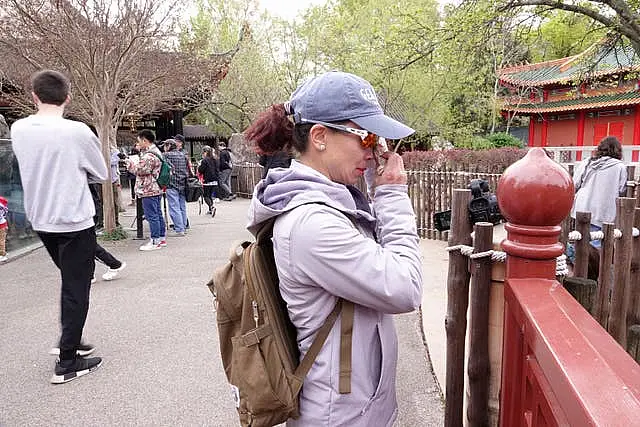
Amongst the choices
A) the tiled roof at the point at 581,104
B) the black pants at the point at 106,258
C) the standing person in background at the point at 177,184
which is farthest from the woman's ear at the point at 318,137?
the tiled roof at the point at 581,104

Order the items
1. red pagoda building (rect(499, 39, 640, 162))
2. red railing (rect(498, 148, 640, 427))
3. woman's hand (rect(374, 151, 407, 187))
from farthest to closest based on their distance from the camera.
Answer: red pagoda building (rect(499, 39, 640, 162))
woman's hand (rect(374, 151, 407, 187))
red railing (rect(498, 148, 640, 427))

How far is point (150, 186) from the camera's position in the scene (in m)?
7.39

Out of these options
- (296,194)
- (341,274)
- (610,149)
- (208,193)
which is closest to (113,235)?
(208,193)

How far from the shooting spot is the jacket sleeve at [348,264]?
1.28 m

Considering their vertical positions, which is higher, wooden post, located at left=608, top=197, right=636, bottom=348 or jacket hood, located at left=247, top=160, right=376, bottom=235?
jacket hood, located at left=247, top=160, right=376, bottom=235

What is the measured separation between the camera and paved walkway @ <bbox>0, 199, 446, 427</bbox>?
299 cm

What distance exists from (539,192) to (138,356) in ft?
11.1

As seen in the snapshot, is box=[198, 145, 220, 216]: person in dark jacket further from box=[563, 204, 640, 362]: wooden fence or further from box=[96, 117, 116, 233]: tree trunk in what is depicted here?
box=[563, 204, 640, 362]: wooden fence

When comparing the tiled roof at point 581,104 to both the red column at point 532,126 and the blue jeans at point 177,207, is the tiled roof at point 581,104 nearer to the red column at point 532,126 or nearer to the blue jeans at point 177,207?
the red column at point 532,126

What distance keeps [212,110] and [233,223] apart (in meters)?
14.9

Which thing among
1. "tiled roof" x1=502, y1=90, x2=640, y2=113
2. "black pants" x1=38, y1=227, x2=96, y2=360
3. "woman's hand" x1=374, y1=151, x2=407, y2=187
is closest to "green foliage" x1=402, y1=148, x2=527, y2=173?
"black pants" x1=38, y1=227, x2=96, y2=360

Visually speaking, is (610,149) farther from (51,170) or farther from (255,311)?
(51,170)

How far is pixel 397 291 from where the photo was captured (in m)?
1.33

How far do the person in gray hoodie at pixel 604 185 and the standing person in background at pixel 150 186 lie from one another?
5569 millimetres
